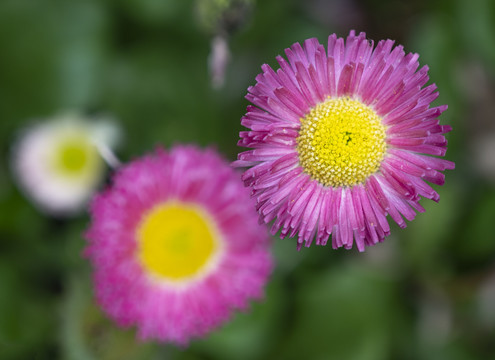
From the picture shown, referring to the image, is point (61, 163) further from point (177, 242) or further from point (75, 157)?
point (177, 242)

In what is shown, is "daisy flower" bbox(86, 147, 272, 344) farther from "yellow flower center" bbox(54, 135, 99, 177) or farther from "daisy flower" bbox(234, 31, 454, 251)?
"yellow flower center" bbox(54, 135, 99, 177)

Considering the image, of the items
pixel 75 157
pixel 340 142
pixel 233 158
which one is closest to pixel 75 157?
pixel 75 157

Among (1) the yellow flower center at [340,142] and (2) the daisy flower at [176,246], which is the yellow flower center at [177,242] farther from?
(1) the yellow flower center at [340,142]

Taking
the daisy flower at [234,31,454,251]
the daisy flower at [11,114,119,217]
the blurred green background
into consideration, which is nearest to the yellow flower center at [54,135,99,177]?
the daisy flower at [11,114,119,217]

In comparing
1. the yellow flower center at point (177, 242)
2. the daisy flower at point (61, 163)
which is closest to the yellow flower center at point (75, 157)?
the daisy flower at point (61, 163)

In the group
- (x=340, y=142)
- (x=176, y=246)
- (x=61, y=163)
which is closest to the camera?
(x=340, y=142)

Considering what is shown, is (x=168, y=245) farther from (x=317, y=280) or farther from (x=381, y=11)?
(x=381, y=11)

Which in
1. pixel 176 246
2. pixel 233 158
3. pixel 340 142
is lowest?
pixel 340 142

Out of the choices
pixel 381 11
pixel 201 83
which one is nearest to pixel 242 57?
pixel 201 83
